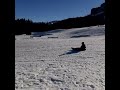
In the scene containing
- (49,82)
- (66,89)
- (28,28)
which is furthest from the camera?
(28,28)

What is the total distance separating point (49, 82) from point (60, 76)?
92 cm

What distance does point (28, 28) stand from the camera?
77438 mm

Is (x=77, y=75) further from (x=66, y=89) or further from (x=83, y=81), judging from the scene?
(x=66, y=89)
